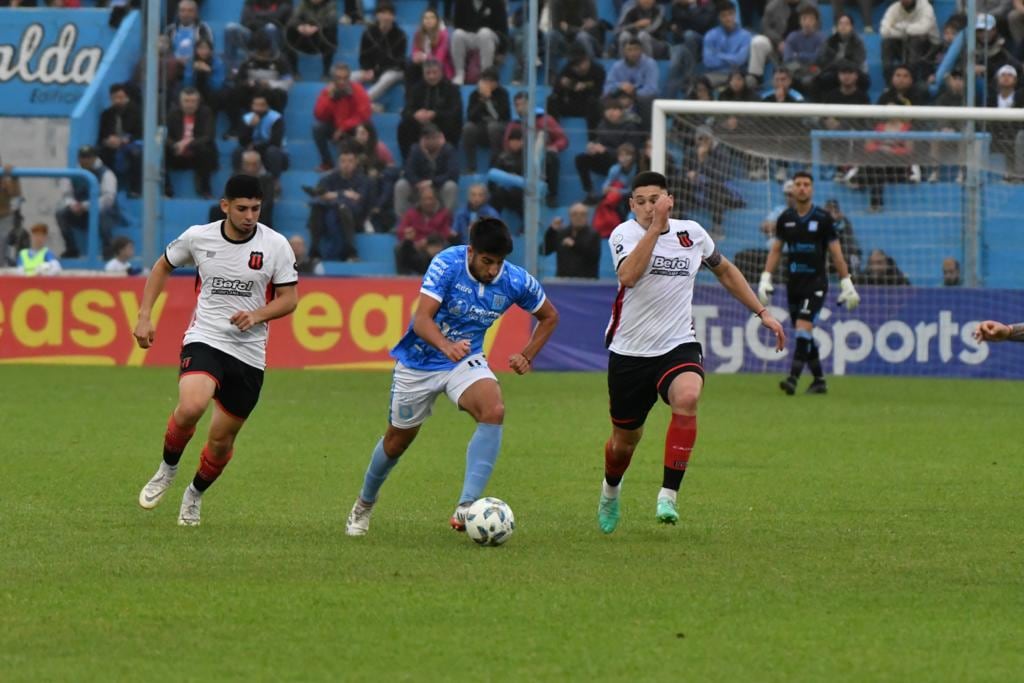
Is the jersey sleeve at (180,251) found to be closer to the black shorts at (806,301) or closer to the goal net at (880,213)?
the black shorts at (806,301)

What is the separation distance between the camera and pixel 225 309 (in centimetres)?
1012

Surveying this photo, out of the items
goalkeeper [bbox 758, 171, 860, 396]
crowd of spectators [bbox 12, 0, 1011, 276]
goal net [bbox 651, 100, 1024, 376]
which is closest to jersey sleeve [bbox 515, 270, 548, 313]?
goalkeeper [bbox 758, 171, 860, 396]

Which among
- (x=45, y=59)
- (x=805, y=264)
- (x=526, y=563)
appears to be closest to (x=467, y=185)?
(x=805, y=264)

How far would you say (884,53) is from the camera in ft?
86.4

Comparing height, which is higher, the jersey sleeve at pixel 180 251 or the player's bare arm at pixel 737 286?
the jersey sleeve at pixel 180 251

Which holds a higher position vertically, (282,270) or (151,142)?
(151,142)

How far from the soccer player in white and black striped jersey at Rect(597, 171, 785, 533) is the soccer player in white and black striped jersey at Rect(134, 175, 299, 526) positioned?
75.7 inches

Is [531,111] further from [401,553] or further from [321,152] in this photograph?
[401,553]

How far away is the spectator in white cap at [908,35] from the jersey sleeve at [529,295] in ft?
56.5

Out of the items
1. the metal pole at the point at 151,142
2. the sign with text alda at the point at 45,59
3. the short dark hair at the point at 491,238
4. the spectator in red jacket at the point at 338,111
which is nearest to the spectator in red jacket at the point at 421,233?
the spectator in red jacket at the point at 338,111

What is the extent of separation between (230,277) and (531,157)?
573 inches

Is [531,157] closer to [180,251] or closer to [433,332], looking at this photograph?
[180,251]

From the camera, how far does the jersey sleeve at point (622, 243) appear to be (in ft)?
33.0

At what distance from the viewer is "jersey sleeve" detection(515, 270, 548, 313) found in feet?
31.7
